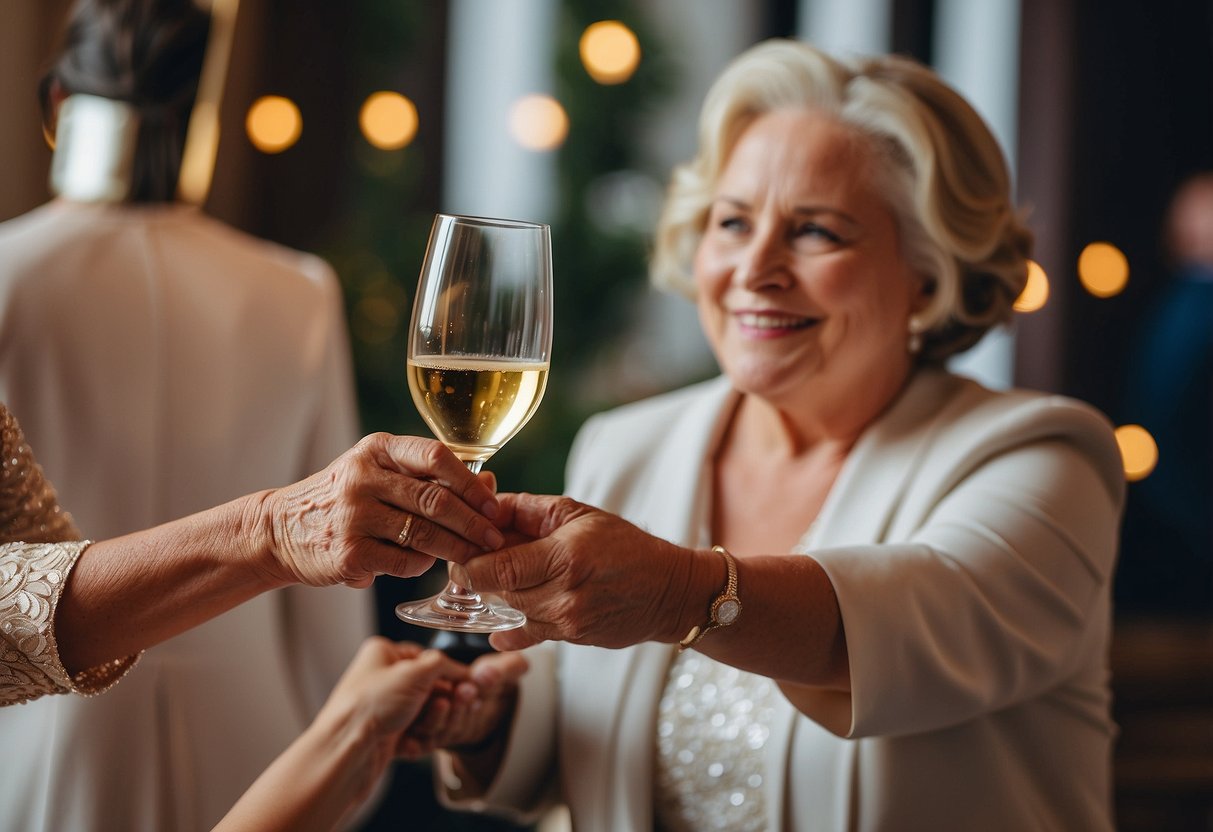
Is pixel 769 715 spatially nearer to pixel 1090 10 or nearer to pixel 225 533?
pixel 225 533

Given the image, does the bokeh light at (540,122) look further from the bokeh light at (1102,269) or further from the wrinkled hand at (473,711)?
the bokeh light at (1102,269)

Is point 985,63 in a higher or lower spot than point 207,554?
higher

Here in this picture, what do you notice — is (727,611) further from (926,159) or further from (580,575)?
(926,159)

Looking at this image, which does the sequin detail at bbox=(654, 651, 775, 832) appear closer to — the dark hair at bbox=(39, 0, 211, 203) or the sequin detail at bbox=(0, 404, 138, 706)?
the sequin detail at bbox=(0, 404, 138, 706)

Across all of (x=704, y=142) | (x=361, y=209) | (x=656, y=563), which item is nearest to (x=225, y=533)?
(x=656, y=563)

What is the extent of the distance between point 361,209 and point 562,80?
0.67 metres

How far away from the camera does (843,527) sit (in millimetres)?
1659

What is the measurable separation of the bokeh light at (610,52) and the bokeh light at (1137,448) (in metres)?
2.47

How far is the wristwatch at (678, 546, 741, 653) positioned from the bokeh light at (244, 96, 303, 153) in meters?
3.05

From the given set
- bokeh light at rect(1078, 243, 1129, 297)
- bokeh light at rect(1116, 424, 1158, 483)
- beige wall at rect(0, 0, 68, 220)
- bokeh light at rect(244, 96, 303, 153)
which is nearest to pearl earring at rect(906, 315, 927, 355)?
beige wall at rect(0, 0, 68, 220)

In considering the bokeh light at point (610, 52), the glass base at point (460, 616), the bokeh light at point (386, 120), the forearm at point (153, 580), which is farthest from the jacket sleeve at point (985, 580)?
the bokeh light at point (386, 120)

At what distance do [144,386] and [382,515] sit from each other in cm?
89

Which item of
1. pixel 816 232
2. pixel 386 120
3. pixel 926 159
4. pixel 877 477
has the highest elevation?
pixel 386 120

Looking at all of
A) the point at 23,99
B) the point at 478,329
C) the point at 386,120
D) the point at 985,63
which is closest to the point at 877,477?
the point at 478,329
